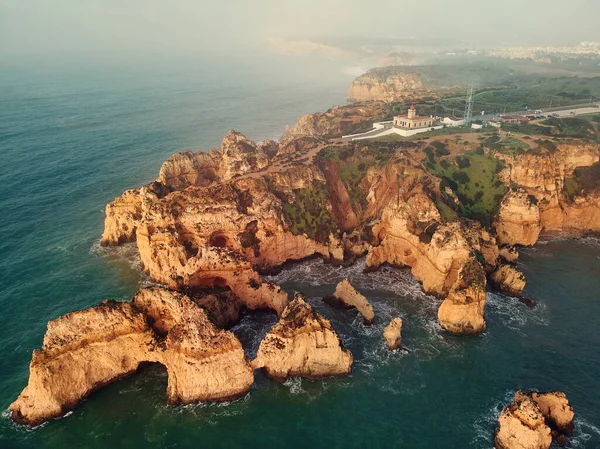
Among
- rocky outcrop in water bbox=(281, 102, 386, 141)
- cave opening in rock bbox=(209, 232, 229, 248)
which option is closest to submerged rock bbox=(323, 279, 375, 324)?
cave opening in rock bbox=(209, 232, 229, 248)

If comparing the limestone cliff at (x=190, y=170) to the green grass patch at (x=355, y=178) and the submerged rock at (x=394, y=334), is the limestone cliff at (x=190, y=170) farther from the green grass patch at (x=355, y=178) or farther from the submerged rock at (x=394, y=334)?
the submerged rock at (x=394, y=334)

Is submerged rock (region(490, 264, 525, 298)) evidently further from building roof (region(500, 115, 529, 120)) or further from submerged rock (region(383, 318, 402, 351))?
building roof (region(500, 115, 529, 120))

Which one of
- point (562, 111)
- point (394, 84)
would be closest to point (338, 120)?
point (562, 111)

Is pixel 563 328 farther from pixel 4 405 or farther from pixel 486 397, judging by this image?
pixel 4 405

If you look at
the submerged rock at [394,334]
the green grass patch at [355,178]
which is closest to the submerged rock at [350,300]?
the submerged rock at [394,334]

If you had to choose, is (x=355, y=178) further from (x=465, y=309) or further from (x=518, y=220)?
(x=465, y=309)
